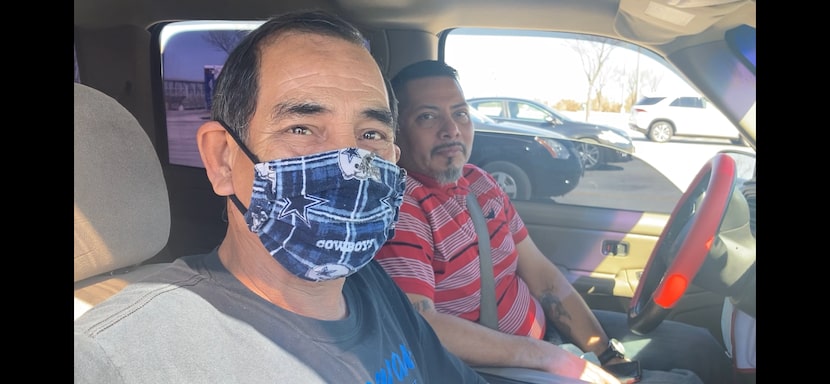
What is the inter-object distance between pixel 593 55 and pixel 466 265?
796 mm

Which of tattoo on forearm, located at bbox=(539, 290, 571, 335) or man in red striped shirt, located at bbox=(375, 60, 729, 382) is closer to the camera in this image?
man in red striped shirt, located at bbox=(375, 60, 729, 382)

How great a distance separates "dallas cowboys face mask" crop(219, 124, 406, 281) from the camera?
3.93 feet

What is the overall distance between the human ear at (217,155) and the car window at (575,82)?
3.47ft

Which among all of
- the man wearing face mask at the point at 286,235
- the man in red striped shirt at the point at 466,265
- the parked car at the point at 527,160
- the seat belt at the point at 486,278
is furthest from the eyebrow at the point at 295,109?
the parked car at the point at 527,160

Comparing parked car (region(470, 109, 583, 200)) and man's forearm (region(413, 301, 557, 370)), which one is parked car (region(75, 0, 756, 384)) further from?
man's forearm (region(413, 301, 557, 370))

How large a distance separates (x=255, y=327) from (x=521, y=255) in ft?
4.53

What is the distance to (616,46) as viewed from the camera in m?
2.16

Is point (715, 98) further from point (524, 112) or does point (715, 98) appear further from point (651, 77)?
point (524, 112)

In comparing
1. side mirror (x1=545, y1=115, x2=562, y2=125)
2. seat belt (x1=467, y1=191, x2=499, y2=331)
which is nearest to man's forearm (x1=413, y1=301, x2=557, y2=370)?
seat belt (x1=467, y1=191, x2=499, y2=331)

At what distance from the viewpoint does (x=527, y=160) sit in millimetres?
2635

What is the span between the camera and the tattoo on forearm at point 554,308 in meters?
2.37

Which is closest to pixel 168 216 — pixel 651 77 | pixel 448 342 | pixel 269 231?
pixel 269 231

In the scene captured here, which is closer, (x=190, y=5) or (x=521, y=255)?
(x=190, y=5)

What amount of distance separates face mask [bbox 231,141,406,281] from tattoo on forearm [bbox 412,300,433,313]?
61 cm
